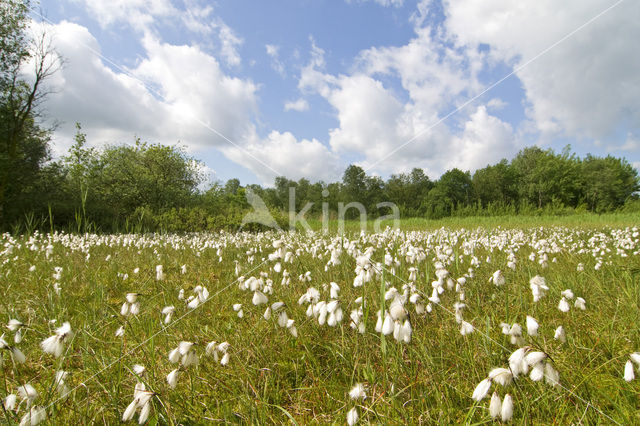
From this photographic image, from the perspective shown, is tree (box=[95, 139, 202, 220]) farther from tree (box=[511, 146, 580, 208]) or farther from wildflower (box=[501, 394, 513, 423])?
tree (box=[511, 146, 580, 208])

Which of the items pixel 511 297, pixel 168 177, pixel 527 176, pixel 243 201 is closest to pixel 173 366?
→ pixel 511 297

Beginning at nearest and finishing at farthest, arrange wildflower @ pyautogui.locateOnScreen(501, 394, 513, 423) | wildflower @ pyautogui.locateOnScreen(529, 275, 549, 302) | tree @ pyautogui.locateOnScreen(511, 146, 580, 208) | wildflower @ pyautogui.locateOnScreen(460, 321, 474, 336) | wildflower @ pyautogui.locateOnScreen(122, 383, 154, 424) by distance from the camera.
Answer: wildflower @ pyautogui.locateOnScreen(501, 394, 513, 423) < wildflower @ pyautogui.locateOnScreen(122, 383, 154, 424) < wildflower @ pyautogui.locateOnScreen(460, 321, 474, 336) < wildflower @ pyautogui.locateOnScreen(529, 275, 549, 302) < tree @ pyautogui.locateOnScreen(511, 146, 580, 208)

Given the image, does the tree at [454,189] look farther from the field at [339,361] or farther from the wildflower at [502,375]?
the wildflower at [502,375]

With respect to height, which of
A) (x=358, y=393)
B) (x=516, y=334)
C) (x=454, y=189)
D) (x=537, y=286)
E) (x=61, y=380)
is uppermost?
(x=454, y=189)

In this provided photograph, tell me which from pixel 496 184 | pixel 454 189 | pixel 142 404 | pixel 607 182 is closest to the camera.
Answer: pixel 142 404

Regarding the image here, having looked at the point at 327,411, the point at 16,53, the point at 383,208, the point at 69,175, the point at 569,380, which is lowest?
the point at 327,411

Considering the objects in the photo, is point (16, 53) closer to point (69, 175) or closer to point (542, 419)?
point (69, 175)

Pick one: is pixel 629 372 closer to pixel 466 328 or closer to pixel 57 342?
pixel 466 328

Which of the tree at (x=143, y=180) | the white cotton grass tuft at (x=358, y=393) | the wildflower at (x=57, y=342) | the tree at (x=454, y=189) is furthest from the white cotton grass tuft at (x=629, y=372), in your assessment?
the tree at (x=454, y=189)

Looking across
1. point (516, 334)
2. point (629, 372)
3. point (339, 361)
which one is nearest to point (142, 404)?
point (339, 361)

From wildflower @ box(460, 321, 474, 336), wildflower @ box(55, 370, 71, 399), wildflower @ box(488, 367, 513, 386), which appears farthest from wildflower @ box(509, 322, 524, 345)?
wildflower @ box(55, 370, 71, 399)

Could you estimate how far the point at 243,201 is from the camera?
21.0m

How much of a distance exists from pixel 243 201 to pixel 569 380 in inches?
804

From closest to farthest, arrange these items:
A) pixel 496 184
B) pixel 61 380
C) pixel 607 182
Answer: pixel 61 380
pixel 607 182
pixel 496 184
